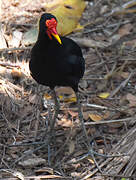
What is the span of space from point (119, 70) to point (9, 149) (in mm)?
2012

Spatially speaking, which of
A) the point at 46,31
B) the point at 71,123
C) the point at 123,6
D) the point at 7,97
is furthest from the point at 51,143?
the point at 123,6

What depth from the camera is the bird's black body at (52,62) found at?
355cm

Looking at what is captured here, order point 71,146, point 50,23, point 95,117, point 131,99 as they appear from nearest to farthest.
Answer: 1. point 50,23
2. point 71,146
3. point 95,117
4. point 131,99

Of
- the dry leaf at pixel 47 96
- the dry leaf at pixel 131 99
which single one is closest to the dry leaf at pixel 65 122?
the dry leaf at pixel 47 96

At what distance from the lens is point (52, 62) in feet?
11.8

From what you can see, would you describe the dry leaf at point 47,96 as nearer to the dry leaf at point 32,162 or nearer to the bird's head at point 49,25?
the dry leaf at point 32,162

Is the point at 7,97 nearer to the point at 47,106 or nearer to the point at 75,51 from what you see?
the point at 47,106

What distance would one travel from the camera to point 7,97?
14.6 feet

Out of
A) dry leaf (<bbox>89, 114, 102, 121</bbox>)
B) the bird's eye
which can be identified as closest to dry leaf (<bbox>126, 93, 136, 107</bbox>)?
dry leaf (<bbox>89, 114, 102, 121</bbox>)

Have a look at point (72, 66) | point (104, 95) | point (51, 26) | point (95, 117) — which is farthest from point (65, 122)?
point (51, 26)

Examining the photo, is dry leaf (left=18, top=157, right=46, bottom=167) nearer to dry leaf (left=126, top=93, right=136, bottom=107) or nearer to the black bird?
the black bird

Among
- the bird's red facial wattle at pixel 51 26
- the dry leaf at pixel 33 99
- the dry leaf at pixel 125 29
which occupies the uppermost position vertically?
the bird's red facial wattle at pixel 51 26

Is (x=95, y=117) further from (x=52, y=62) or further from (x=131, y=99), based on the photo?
(x=52, y=62)

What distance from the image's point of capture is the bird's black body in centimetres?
355
